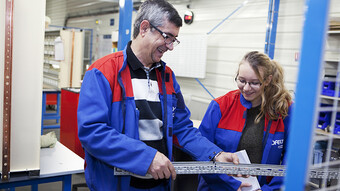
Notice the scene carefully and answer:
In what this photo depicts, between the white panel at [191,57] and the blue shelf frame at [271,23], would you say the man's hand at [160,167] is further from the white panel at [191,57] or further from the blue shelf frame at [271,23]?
the white panel at [191,57]

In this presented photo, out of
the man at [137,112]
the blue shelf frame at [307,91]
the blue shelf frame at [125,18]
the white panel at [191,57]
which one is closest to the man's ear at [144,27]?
the man at [137,112]

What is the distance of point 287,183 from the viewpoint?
2.00 ft

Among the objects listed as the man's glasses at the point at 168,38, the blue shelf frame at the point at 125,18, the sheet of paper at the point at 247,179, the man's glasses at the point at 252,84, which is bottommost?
the sheet of paper at the point at 247,179

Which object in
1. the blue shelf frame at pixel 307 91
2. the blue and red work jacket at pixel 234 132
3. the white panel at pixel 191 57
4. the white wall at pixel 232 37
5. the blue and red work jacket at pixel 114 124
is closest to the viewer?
the blue shelf frame at pixel 307 91

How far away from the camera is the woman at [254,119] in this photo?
179cm

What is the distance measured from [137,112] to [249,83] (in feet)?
2.50

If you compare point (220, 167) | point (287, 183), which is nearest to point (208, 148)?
point (220, 167)

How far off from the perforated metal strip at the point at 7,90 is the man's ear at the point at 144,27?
815mm

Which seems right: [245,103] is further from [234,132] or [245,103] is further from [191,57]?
[191,57]

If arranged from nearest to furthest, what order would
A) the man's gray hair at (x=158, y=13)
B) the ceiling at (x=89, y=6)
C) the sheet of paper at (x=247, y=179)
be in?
1. the man's gray hair at (x=158, y=13)
2. the sheet of paper at (x=247, y=179)
3. the ceiling at (x=89, y=6)

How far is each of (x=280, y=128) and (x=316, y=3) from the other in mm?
1380

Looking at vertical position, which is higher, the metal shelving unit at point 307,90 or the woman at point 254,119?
the metal shelving unit at point 307,90

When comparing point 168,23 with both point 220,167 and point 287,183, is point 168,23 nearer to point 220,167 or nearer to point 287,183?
point 220,167

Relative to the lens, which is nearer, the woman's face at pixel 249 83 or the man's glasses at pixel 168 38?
the man's glasses at pixel 168 38
